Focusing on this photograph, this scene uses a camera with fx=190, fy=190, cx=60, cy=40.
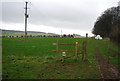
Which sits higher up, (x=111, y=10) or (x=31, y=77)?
(x=111, y=10)

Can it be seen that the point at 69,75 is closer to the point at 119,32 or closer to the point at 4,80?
the point at 4,80

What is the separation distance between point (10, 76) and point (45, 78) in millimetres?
1623

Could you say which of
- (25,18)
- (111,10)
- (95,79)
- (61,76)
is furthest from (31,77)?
(111,10)

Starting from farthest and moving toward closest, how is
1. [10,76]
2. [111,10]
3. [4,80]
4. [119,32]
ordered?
1. [111,10]
2. [119,32]
3. [10,76]
4. [4,80]

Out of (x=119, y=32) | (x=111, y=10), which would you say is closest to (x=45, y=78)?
(x=119, y=32)

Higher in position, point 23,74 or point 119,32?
point 119,32

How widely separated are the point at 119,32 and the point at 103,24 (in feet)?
193

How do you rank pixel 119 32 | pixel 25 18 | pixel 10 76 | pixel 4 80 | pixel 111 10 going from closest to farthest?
pixel 4 80
pixel 10 76
pixel 119 32
pixel 25 18
pixel 111 10

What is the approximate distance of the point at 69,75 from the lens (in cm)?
880

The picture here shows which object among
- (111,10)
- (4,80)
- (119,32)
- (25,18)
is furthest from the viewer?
(111,10)

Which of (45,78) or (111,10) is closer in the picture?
(45,78)

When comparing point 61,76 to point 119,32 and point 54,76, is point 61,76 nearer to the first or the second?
point 54,76

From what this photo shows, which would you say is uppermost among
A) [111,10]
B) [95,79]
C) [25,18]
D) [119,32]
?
[111,10]

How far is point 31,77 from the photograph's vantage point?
27.1 ft
